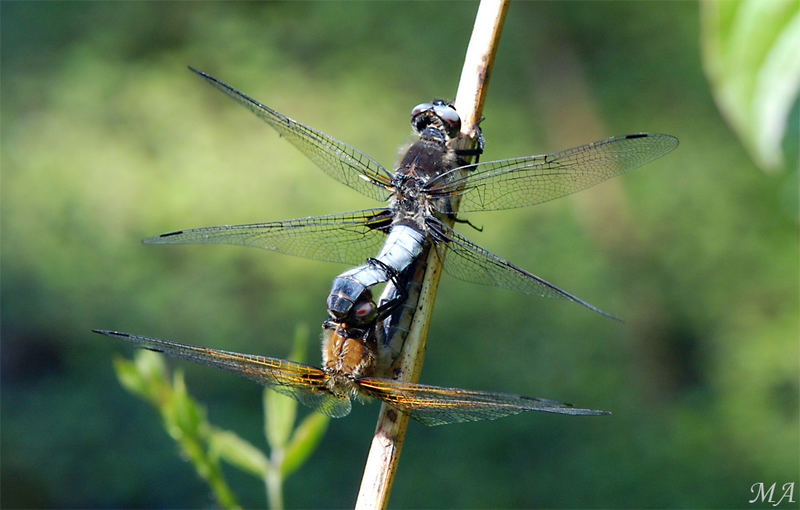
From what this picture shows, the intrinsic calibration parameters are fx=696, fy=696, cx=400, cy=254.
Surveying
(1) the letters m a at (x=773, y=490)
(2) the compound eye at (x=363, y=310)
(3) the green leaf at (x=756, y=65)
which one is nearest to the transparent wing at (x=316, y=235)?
(2) the compound eye at (x=363, y=310)

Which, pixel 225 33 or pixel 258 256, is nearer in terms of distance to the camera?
pixel 258 256

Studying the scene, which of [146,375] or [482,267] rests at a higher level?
[482,267]

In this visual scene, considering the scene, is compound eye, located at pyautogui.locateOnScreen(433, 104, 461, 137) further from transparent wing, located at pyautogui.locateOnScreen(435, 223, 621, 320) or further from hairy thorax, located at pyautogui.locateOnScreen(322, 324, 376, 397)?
hairy thorax, located at pyautogui.locateOnScreen(322, 324, 376, 397)

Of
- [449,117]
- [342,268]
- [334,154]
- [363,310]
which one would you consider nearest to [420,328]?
[363,310]

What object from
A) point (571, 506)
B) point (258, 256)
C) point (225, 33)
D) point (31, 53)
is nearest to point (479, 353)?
→ point (571, 506)

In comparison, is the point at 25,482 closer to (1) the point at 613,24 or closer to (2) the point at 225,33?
(2) the point at 225,33

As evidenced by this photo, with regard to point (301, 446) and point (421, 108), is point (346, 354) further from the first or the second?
point (421, 108)
